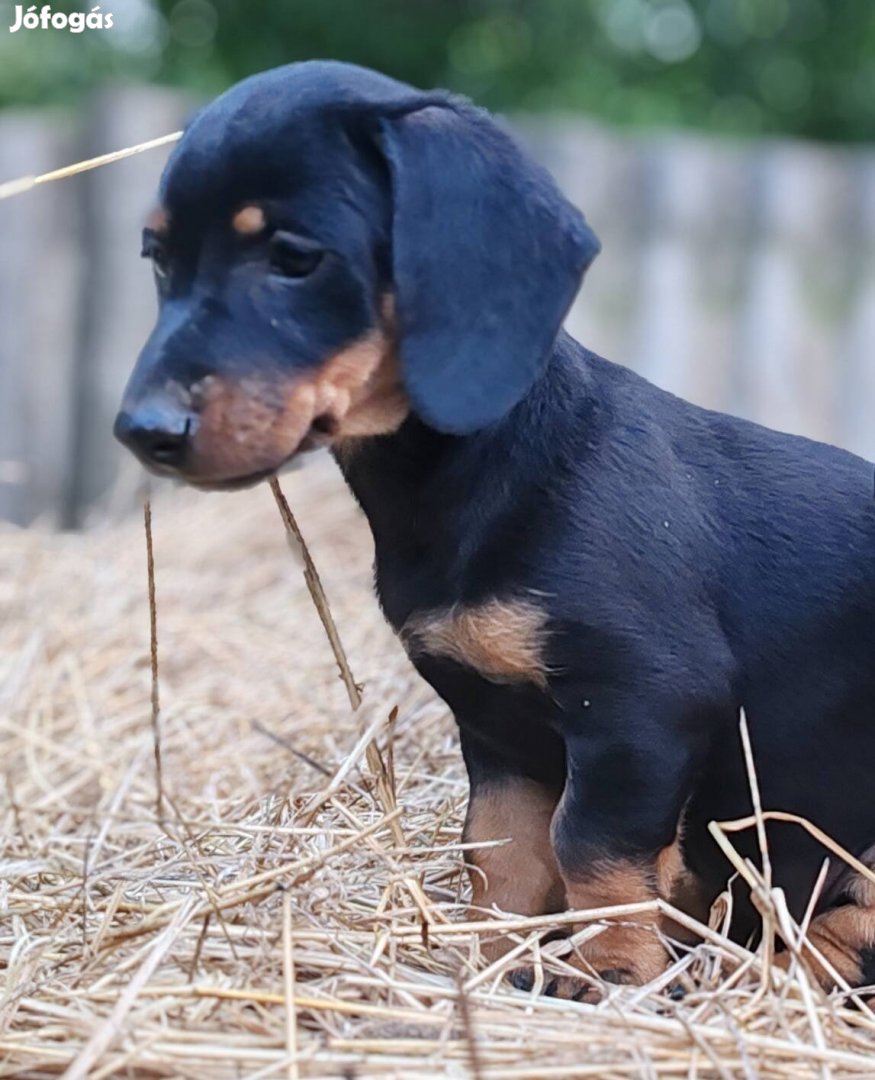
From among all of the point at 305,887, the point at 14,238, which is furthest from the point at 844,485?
the point at 14,238

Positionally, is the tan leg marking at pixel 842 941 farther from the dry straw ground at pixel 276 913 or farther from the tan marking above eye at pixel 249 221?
the tan marking above eye at pixel 249 221

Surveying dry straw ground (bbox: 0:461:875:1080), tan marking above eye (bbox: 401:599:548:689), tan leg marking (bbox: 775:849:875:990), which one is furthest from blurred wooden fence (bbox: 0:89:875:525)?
tan marking above eye (bbox: 401:599:548:689)

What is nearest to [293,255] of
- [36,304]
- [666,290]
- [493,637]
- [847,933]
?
[493,637]

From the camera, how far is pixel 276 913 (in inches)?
112

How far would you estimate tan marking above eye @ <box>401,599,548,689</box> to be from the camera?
267cm

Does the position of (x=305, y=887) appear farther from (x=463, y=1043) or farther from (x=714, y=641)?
(x=714, y=641)

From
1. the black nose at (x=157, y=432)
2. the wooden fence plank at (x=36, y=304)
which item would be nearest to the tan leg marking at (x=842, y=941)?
the black nose at (x=157, y=432)

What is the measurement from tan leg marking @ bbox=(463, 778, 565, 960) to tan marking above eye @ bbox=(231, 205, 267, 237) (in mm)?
1313

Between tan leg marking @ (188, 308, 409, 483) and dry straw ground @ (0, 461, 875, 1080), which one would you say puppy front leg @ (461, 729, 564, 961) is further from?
tan leg marking @ (188, 308, 409, 483)

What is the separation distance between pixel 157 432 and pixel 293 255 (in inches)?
15.9

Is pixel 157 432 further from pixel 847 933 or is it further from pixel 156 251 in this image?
pixel 847 933

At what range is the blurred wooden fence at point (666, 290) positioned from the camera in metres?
8.05

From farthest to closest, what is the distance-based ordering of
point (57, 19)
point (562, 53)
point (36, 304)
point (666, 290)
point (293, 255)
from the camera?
point (562, 53) → point (57, 19) → point (666, 290) → point (36, 304) → point (293, 255)

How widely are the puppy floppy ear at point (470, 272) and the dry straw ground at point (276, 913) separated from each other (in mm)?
865
